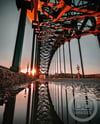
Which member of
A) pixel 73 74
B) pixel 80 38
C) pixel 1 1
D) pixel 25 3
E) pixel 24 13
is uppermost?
pixel 80 38

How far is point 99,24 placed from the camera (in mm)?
5242

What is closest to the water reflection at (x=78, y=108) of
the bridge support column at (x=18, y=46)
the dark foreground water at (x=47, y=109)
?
the dark foreground water at (x=47, y=109)

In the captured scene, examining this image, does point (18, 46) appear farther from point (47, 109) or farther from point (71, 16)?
point (71, 16)

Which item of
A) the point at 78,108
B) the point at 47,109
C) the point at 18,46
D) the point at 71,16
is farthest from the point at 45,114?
the point at 71,16

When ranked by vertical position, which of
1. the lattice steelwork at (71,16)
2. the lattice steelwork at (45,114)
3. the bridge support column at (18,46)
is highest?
the lattice steelwork at (71,16)

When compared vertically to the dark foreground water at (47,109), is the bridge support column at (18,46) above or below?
above

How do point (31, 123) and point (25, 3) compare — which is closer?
point (31, 123)

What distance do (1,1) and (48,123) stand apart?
2743 millimetres

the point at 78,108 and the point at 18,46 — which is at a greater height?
the point at 18,46

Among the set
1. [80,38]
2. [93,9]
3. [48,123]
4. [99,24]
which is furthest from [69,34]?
[48,123]

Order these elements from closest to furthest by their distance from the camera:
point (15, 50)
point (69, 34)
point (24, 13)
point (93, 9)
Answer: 1. point (15, 50)
2. point (24, 13)
3. point (93, 9)
4. point (69, 34)

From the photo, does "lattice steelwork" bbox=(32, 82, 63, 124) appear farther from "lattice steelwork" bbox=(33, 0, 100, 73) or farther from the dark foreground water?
"lattice steelwork" bbox=(33, 0, 100, 73)

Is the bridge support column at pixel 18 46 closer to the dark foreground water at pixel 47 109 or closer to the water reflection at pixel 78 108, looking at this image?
the dark foreground water at pixel 47 109

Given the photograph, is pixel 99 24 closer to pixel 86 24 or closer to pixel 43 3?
pixel 86 24
